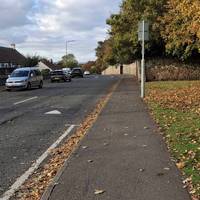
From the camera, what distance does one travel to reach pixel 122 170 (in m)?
8.54

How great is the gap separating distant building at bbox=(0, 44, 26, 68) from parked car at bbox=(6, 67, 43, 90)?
136 ft

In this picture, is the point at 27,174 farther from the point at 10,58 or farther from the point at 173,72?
the point at 10,58

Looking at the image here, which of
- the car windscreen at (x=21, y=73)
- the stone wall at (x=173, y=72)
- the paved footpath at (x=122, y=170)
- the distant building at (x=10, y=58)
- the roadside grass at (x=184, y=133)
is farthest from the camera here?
the distant building at (x=10, y=58)

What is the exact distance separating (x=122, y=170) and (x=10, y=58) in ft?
271

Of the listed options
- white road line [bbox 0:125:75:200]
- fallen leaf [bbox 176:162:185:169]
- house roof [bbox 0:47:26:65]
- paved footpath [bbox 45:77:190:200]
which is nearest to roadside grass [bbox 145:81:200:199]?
fallen leaf [bbox 176:162:185:169]

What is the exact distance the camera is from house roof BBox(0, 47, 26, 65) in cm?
8668

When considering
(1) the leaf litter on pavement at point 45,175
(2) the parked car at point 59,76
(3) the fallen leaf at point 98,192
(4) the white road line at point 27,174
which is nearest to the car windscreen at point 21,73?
(2) the parked car at point 59,76

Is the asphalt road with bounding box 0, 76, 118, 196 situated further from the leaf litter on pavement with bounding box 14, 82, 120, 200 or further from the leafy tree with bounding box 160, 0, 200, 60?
the leafy tree with bounding box 160, 0, 200, 60

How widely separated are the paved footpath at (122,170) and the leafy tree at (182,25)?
10.9 meters

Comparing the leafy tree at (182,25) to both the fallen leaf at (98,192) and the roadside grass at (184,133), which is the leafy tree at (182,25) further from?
the fallen leaf at (98,192)

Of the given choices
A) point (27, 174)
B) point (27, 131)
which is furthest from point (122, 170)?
A: point (27, 131)

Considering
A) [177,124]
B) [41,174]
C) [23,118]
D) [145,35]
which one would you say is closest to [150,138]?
[177,124]

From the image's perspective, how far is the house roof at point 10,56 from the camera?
86675 mm

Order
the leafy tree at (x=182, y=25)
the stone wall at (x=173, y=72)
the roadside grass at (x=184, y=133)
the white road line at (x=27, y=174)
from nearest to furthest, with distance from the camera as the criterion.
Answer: the white road line at (x=27, y=174) → the roadside grass at (x=184, y=133) → the leafy tree at (x=182, y=25) → the stone wall at (x=173, y=72)
